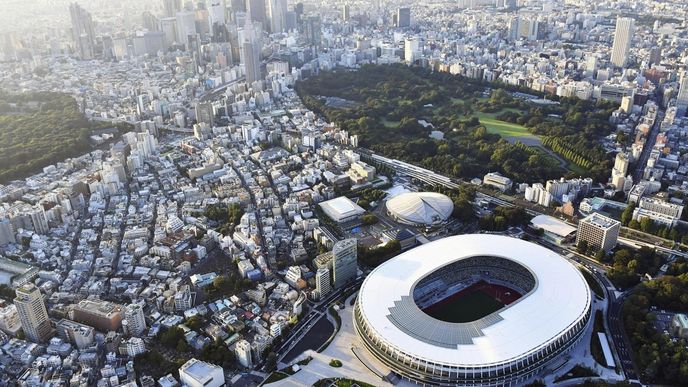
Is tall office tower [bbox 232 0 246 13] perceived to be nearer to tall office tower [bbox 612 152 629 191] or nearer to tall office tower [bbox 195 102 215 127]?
tall office tower [bbox 195 102 215 127]

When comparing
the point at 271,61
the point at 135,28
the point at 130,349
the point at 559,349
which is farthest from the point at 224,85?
the point at 559,349

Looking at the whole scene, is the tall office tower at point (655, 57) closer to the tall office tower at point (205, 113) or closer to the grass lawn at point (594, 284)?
the grass lawn at point (594, 284)

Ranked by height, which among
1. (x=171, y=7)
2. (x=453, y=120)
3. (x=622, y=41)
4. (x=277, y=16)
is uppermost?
(x=171, y=7)

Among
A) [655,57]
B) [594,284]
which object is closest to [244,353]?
[594,284]

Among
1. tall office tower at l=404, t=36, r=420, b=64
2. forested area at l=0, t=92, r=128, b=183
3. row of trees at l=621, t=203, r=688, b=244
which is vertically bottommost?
row of trees at l=621, t=203, r=688, b=244

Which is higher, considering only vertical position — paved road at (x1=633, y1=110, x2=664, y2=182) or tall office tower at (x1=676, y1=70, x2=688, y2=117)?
tall office tower at (x1=676, y1=70, x2=688, y2=117)

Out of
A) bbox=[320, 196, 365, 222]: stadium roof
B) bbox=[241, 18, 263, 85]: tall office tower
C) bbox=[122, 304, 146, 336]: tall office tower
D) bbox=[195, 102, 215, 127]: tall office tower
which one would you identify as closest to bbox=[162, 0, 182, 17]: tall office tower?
bbox=[241, 18, 263, 85]: tall office tower

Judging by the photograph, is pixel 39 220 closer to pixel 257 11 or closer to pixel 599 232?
pixel 599 232
